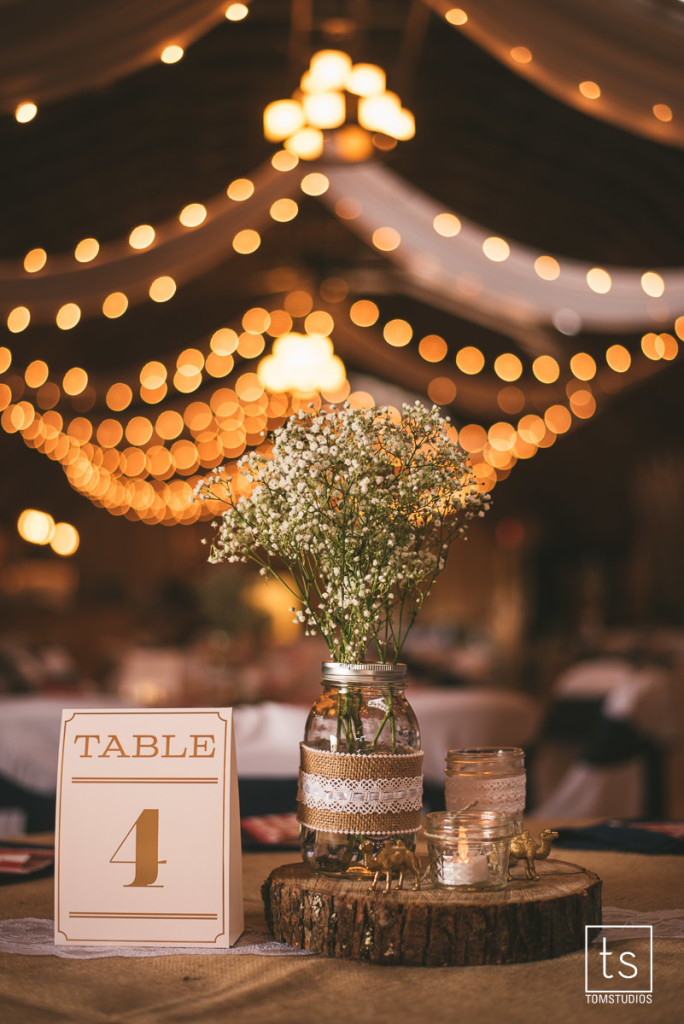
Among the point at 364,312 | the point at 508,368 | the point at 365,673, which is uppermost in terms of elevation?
the point at 364,312

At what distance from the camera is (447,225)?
5.19 metres

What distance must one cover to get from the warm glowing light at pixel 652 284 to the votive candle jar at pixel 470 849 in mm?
3632

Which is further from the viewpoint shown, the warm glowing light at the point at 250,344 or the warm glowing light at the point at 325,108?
the warm glowing light at the point at 250,344

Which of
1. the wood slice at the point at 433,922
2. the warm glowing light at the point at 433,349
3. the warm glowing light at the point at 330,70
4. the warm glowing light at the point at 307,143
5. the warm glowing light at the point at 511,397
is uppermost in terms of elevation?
the warm glowing light at the point at 433,349

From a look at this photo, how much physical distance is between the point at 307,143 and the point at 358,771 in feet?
10.7

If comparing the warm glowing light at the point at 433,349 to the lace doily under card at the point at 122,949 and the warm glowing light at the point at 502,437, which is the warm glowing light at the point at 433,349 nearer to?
the warm glowing light at the point at 502,437

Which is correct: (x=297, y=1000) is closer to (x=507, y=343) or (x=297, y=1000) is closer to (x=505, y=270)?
(x=505, y=270)

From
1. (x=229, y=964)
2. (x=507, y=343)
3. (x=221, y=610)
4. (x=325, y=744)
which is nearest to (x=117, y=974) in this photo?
(x=229, y=964)

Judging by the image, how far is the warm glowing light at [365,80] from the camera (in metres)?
3.66

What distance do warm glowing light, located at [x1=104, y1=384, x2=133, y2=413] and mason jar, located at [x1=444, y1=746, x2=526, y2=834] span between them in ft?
24.8

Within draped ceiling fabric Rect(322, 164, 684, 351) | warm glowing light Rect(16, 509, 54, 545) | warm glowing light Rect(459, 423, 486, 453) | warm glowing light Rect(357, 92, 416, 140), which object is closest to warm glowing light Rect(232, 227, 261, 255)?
draped ceiling fabric Rect(322, 164, 684, 351)

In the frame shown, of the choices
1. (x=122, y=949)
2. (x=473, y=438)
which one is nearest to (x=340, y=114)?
(x=122, y=949)

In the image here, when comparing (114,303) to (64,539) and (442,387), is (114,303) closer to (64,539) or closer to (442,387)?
(442,387)

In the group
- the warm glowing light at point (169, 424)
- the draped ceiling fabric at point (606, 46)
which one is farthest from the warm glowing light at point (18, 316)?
the warm glowing light at point (169, 424)
